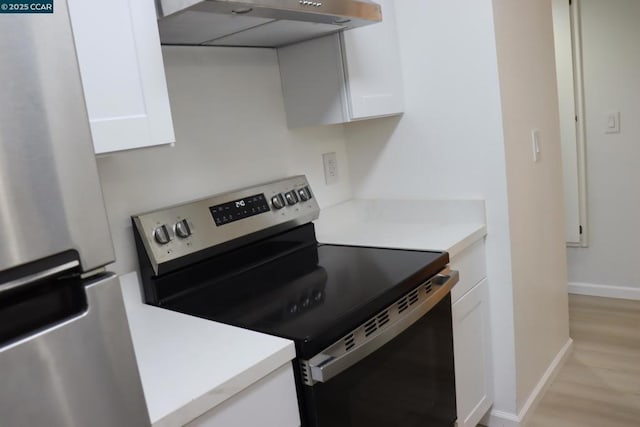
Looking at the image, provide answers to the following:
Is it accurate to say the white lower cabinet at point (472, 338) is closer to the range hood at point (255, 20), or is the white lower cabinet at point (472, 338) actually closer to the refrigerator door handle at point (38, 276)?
the range hood at point (255, 20)

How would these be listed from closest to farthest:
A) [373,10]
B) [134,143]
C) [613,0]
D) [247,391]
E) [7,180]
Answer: [7,180], [247,391], [134,143], [373,10], [613,0]

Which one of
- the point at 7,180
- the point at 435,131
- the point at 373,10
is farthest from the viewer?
the point at 435,131

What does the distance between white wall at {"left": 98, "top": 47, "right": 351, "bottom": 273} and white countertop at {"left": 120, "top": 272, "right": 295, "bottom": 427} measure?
322 millimetres

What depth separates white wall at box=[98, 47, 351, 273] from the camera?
144 cm

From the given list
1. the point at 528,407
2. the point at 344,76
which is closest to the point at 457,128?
the point at 344,76

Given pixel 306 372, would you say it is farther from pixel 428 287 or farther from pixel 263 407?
pixel 428 287

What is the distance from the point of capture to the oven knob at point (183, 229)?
144 centimetres

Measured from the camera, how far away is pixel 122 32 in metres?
1.09

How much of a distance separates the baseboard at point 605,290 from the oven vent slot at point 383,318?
8.31ft

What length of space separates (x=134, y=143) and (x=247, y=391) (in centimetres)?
57

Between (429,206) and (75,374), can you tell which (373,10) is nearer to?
(429,206)

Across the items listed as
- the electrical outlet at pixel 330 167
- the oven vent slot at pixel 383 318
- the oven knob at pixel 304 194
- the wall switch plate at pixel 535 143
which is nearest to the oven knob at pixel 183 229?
the oven knob at pixel 304 194

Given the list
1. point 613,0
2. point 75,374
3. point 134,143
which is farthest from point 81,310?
point 613,0

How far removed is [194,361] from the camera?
1.03 metres
